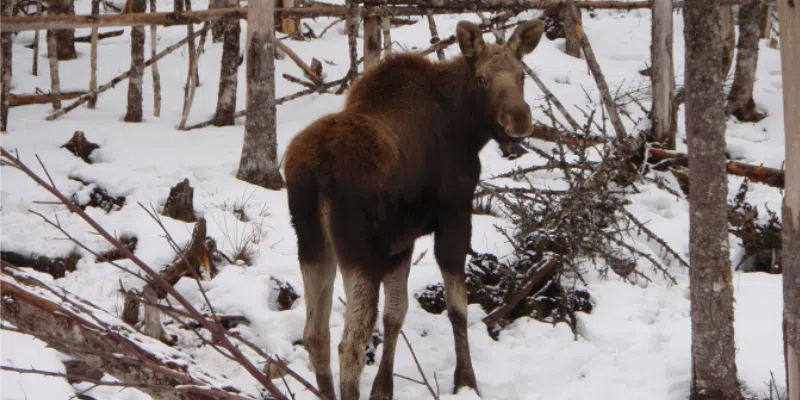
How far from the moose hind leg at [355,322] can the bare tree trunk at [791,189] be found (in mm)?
2143

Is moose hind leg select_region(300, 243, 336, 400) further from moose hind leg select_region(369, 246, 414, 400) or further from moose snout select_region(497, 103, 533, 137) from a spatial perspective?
moose snout select_region(497, 103, 533, 137)

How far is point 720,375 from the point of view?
4.75m

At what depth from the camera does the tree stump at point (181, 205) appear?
7969mm

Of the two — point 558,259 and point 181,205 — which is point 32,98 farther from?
point 558,259

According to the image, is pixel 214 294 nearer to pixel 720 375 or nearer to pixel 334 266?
pixel 334 266

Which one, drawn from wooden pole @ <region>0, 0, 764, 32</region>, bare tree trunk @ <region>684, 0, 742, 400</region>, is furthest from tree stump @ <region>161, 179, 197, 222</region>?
bare tree trunk @ <region>684, 0, 742, 400</region>

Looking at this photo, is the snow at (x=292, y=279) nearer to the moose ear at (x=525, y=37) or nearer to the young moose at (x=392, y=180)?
the young moose at (x=392, y=180)

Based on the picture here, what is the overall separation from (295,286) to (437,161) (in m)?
2.08

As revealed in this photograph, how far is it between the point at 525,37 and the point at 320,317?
7.28ft

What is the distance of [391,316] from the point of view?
535cm

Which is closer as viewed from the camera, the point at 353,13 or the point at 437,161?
the point at 437,161

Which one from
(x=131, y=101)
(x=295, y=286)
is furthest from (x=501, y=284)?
(x=131, y=101)

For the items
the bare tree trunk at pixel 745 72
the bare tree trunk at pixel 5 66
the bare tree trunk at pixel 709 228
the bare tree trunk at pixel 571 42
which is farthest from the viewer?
the bare tree trunk at pixel 571 42

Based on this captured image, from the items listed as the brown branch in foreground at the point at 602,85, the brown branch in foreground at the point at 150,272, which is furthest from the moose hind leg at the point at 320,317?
the brown branch in foreground at the point at 602,85
